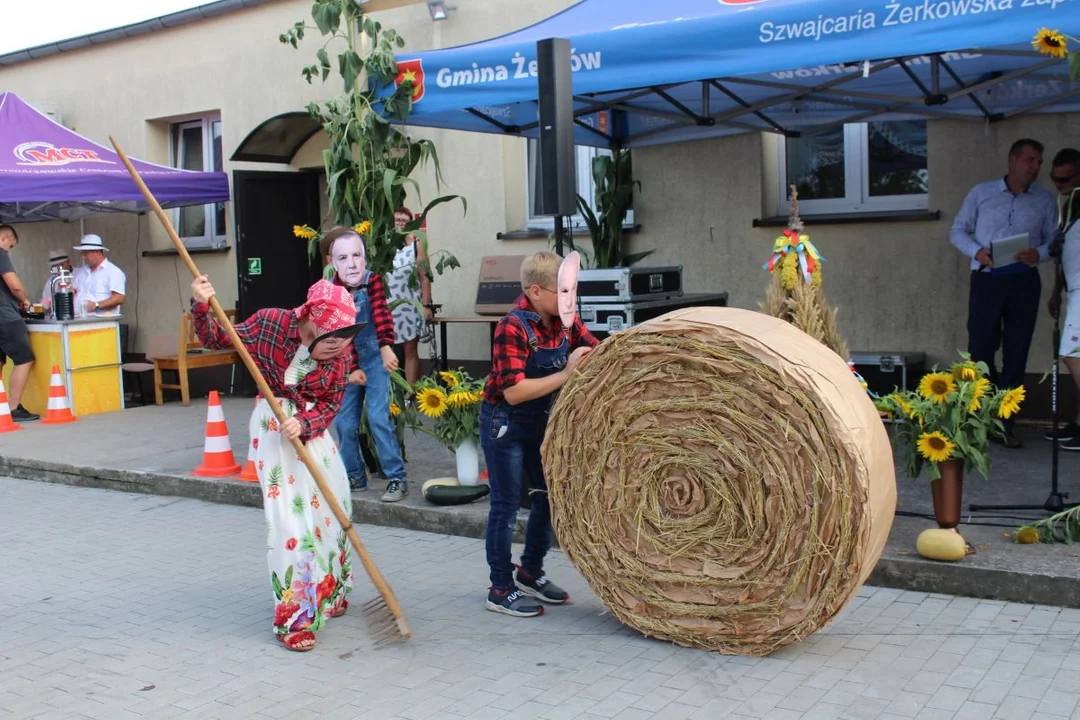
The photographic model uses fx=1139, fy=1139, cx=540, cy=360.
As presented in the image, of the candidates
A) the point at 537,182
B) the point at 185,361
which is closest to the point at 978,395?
the point at 537,182

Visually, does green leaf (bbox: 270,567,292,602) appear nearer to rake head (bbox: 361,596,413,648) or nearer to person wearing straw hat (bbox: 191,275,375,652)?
person wearing straw hat (bbox: 191,275,375,652)

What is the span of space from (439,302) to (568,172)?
563 cm

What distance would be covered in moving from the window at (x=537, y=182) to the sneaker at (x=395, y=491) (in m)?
4.21

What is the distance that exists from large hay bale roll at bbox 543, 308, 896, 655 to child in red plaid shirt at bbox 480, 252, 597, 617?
28 centimetres

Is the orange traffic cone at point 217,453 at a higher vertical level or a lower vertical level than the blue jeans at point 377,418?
lower

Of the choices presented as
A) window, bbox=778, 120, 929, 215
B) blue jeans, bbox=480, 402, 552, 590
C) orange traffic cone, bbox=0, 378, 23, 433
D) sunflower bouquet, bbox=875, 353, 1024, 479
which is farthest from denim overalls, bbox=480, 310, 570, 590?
orange traffic cone, bbox=0, 378, 23, 433

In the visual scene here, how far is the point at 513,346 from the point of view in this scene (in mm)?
4801

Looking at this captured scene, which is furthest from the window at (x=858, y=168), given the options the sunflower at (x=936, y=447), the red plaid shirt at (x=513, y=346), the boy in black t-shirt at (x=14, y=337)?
the boy in black t-shirt at (x=14, y=337)

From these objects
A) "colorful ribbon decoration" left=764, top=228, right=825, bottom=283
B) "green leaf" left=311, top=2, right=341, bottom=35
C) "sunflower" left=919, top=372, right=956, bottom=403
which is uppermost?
"green leaf" left=311, top=2, right=341, bottom=35

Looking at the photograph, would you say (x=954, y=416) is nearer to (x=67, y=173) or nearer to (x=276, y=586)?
(x=276, y=586)

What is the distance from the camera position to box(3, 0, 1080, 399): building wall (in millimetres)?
8695

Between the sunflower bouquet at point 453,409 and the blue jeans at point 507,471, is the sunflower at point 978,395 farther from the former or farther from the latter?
the sunflower bouquet at point 453,409

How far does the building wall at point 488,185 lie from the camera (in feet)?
28.5

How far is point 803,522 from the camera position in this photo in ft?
13.5
